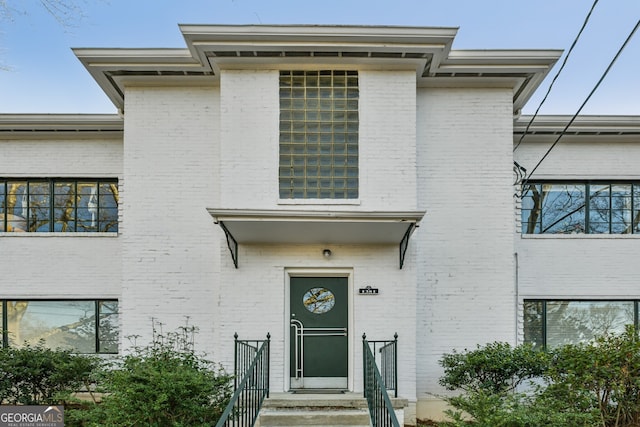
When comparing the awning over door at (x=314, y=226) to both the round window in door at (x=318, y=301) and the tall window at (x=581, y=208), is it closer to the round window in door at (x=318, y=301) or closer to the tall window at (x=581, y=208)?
the round window in door at (x=318, y=301)

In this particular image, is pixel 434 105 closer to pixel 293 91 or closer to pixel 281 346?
pixel 293 91

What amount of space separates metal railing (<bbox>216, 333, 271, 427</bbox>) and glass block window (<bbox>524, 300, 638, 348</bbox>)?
5687 millimetres

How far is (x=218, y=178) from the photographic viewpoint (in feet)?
38.2

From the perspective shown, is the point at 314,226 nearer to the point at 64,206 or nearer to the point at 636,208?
the point at 64,206

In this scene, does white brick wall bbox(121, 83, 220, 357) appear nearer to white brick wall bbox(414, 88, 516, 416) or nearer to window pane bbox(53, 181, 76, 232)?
window pane bbox(53, 181, 76, 232)

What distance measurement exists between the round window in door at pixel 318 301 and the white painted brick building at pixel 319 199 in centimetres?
20

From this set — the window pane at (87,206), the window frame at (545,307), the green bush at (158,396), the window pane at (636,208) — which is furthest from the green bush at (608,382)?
the window pane at (87,206)

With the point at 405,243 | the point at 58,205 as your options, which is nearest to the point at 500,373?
the point at 405,243

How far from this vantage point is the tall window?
13078 mm

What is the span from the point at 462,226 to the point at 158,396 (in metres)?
6.33

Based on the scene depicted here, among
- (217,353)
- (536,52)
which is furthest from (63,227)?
(536,52)

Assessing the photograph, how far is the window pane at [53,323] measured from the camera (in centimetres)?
1289

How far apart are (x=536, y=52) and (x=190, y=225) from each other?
6.93 metres

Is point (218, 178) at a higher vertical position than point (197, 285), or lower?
higher
